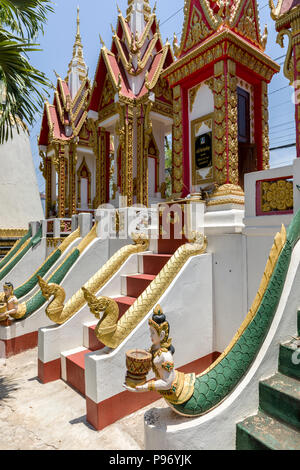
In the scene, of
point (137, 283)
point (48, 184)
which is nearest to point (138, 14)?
point (48, 184)

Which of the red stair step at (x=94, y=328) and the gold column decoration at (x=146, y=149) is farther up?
the gold column decoration at (x=146, y=149)

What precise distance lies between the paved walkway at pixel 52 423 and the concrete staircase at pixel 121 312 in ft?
0.73

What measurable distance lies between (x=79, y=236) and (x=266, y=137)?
6.30m

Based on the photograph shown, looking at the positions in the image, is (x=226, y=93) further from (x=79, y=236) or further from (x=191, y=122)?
(x=79, y=236)

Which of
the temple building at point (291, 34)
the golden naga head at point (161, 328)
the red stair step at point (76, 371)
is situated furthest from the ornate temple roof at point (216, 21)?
the red stair step at point (76, 371)

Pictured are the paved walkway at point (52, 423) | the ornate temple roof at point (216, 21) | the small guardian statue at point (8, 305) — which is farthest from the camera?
the ornate temple roof at point (216, 21)

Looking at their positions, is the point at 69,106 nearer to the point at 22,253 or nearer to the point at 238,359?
the point at 22,253

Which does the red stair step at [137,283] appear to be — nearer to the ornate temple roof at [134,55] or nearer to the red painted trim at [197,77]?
the red painted trim at [197,77]

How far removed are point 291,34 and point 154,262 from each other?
558 cm

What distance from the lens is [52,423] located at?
3902 mm

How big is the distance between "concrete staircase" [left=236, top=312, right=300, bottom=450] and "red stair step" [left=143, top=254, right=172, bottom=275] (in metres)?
3.15

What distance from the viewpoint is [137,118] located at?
36.8ft

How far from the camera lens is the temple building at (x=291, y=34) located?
576 cm
